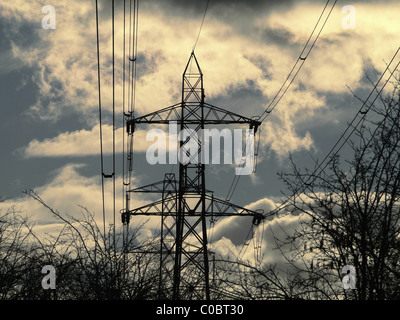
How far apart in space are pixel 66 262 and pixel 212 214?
9.87 metres

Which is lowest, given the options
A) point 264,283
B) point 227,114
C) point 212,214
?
point 264,283

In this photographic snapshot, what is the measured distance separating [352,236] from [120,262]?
613cm

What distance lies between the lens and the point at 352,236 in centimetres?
1045
